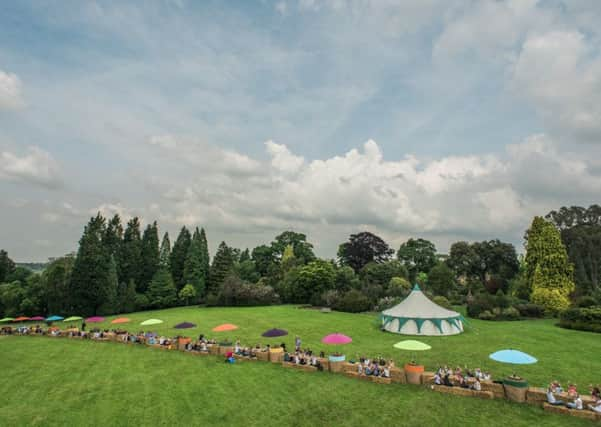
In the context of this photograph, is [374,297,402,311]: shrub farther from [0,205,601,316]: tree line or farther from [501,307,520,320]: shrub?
[501,307,520,320]: shrub

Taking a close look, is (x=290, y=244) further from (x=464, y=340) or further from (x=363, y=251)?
(x=464, y=340)

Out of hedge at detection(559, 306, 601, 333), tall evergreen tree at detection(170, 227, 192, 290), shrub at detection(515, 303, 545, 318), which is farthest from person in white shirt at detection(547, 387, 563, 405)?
tall evergreen tree at detection(170, 227, 192, 290)

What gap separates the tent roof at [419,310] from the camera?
2636 cm

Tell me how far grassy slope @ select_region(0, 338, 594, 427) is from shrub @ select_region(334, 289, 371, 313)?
22858 mm

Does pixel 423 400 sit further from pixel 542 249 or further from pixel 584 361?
pixel 542 249

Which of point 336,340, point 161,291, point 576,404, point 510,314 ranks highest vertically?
point 161,291

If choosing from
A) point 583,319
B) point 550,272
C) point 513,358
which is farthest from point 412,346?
point 550,272

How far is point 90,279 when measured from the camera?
42688 millimetres

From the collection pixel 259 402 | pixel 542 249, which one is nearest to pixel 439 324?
pixel 259 402

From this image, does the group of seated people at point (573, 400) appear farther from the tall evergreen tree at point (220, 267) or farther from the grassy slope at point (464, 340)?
the tall evergreen tree at point (220, 267)

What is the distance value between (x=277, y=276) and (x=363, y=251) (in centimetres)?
1935

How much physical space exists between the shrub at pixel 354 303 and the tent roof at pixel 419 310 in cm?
1111

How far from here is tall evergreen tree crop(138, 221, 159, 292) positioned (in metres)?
53.2

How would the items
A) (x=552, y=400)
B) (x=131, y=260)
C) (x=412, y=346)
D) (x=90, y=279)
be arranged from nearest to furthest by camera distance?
(x=552, y=400) < (x=412, y=346) < (x=90, y=279) < (x=131, y=260)
